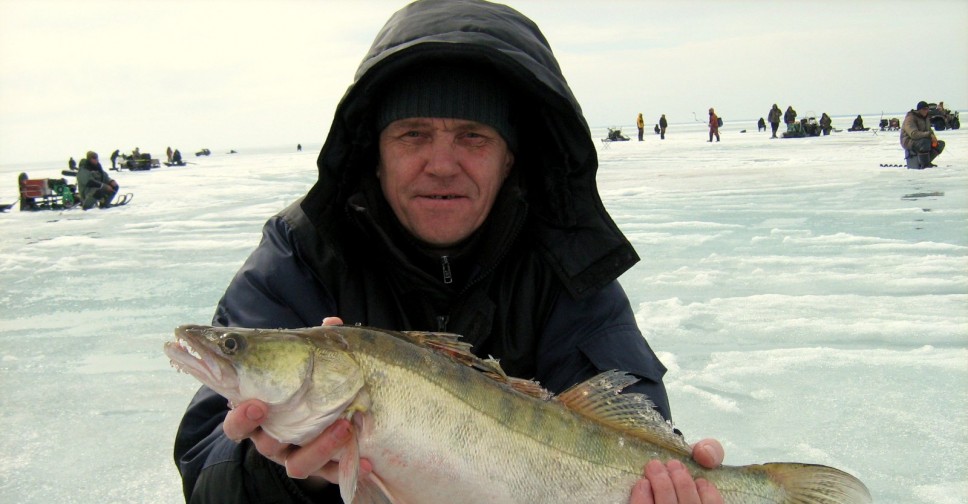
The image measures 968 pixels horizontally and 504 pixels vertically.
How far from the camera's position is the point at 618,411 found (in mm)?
2355

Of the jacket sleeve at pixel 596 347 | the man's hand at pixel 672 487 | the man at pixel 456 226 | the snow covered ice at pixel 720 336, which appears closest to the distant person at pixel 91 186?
the snow covered ice at pixel 720 336

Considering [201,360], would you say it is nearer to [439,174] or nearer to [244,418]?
[244,418]

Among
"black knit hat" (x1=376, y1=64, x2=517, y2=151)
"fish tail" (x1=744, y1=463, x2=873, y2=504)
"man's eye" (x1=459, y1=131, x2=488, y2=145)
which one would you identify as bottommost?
"fish tail" (x1=744, y1=463, x2=873, y2=504)

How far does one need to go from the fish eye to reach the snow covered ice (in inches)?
64.5

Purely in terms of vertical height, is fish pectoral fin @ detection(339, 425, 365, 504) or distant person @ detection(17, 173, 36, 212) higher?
distant person @ detection(17, 173, 36, 212)

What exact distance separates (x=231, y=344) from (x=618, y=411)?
1191 millimetres

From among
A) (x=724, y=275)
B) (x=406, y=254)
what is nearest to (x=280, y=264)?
(x=406, y=254)

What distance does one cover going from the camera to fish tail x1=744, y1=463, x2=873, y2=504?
7.42 ft

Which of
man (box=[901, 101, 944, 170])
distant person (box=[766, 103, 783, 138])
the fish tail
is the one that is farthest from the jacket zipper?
distant person (box=[766, 103, 783, 138])

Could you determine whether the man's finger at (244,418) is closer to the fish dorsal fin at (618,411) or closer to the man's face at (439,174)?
the fish dorsal fin at (618,411)

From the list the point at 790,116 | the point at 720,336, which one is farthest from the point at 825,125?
the point at 720,336

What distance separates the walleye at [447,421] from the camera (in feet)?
6.62

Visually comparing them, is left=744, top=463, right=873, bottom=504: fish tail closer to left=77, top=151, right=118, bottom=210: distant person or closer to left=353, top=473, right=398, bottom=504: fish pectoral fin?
left=353, top=473, right=398, bottom=504: fish pectoral fin

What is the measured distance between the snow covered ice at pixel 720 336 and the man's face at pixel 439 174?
1.68 m
